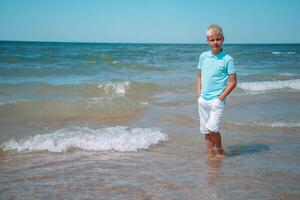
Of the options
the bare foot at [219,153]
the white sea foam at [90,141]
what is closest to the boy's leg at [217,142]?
the bare foot at [219,153]

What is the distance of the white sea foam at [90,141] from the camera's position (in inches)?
203

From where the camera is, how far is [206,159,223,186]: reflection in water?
3.79 m

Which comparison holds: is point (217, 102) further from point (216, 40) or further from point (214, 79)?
point (216, 40)

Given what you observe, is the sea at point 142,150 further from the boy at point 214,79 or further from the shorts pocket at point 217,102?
the shorts pocket at point 217,102

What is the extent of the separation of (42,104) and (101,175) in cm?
539

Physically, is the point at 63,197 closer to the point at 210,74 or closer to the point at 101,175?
the point at 101,175

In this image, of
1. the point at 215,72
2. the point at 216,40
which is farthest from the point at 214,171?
the point at 216,40

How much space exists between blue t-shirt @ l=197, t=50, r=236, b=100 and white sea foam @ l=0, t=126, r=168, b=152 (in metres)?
1.41

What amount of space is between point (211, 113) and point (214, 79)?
45 centimetres

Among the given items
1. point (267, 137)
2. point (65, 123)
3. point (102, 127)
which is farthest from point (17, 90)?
point (267, 137)

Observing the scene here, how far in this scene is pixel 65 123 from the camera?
7.16 m

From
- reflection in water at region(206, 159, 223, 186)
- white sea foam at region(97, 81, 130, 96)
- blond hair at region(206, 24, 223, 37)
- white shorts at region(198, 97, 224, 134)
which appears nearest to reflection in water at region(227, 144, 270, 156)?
reflection in water at region(206, 159, 223, 186)

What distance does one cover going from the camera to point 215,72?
4.41m

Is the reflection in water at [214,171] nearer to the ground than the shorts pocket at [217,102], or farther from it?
nearer to the ground
